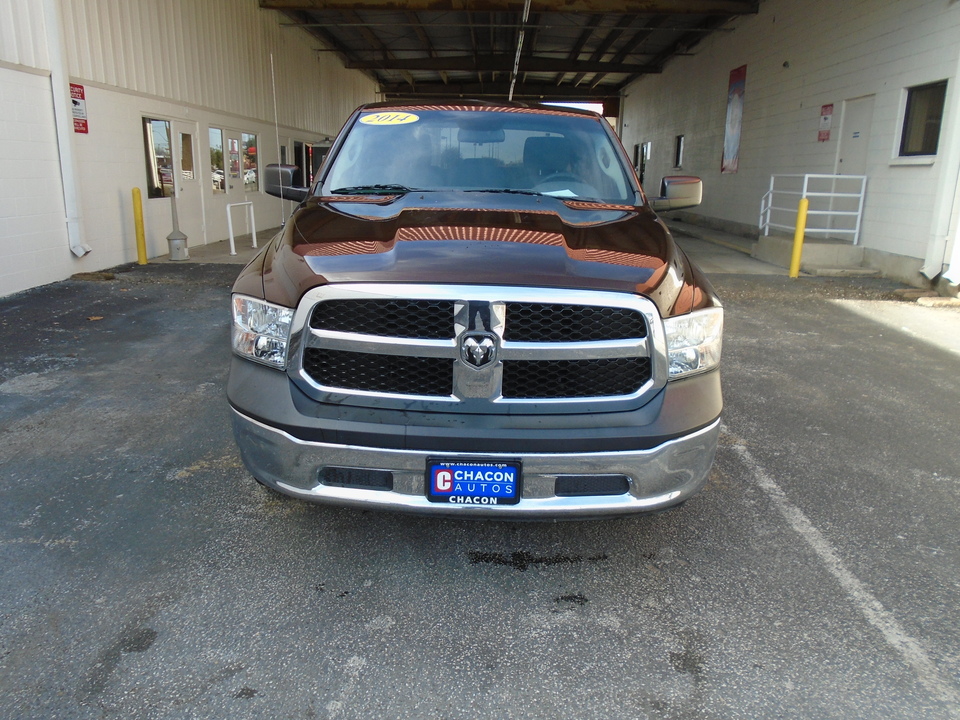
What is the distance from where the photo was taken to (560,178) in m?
3.69

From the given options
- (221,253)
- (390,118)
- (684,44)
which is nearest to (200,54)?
(221,253)

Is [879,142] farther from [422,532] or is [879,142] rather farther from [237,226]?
[237,226]

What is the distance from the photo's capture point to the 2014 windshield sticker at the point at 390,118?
391cm

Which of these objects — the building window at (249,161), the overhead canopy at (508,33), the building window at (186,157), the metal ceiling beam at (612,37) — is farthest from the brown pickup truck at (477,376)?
the metal ceiling beam at (612,37)

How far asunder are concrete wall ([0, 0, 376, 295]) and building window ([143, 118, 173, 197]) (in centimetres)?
15

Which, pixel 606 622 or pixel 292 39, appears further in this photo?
pixel 292 39

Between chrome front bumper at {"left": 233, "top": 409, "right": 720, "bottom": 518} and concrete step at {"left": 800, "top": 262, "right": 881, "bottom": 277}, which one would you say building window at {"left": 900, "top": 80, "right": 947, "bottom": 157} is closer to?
concrete step at {"left": 800, "top": 262, "right": 881, "bottom": 277}

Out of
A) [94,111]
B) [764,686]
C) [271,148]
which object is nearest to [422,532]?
[764,686]

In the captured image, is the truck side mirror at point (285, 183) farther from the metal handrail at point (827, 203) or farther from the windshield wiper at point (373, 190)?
the metal handrail at point (827, 203)

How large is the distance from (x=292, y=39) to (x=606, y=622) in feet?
68.1

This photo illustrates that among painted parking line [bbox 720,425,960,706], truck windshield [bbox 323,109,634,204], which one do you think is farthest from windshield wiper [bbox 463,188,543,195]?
painted parking line [bbox 720,425,960,706]

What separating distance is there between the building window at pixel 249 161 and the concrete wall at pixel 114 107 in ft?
0.69

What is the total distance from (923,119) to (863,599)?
10482 mm

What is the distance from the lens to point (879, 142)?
11453 millimetres
